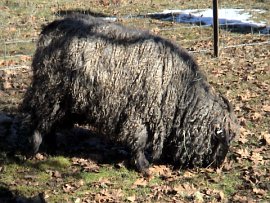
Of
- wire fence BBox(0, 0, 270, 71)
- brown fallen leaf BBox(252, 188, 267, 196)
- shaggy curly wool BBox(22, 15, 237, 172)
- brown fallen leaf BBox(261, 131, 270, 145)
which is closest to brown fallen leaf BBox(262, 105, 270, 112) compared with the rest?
brown fallen leaf BBox(261, 131, 270, 145)

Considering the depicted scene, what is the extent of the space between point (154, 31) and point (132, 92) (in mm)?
6848

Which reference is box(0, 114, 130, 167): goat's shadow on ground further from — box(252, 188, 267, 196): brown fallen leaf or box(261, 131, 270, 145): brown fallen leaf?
box(261, 131, 270, 145): brown fallen leaf

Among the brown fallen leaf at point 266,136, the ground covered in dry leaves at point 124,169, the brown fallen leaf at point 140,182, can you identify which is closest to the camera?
the ground covered in dry leaves at point 124,169

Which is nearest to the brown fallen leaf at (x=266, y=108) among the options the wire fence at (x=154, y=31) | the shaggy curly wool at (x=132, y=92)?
the shaggy curly wool at (x=132, y=92)

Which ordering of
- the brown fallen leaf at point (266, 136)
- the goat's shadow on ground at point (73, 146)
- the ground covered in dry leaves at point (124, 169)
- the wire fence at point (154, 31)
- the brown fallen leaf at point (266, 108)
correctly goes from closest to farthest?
the ground covered in dry leaves at point (124, 169) → the goat's shadow on ground at point (73, 146) → the brown fallen leaf at point (266, 136) → the brown fallen leaf at point (266, 108) → the wire fence at point (154, 31)

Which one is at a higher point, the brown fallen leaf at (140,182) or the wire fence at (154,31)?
the wire fence at (154,31)

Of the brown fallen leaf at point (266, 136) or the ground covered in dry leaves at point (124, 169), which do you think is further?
the brown fallen leaf at point (266, 136)

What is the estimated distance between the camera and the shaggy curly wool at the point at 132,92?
6.05 meters

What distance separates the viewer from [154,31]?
1268 centimetres

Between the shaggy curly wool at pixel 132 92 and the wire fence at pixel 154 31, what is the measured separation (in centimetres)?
370

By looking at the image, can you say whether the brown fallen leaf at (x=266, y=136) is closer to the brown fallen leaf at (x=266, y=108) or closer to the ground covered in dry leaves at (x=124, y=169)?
the ground covered in dry leaves at (x=124, y=169)

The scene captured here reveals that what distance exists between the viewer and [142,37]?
624cm

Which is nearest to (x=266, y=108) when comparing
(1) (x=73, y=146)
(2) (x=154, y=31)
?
(1) (x=73, y=146)

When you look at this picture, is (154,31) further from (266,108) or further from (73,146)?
(73,146)
